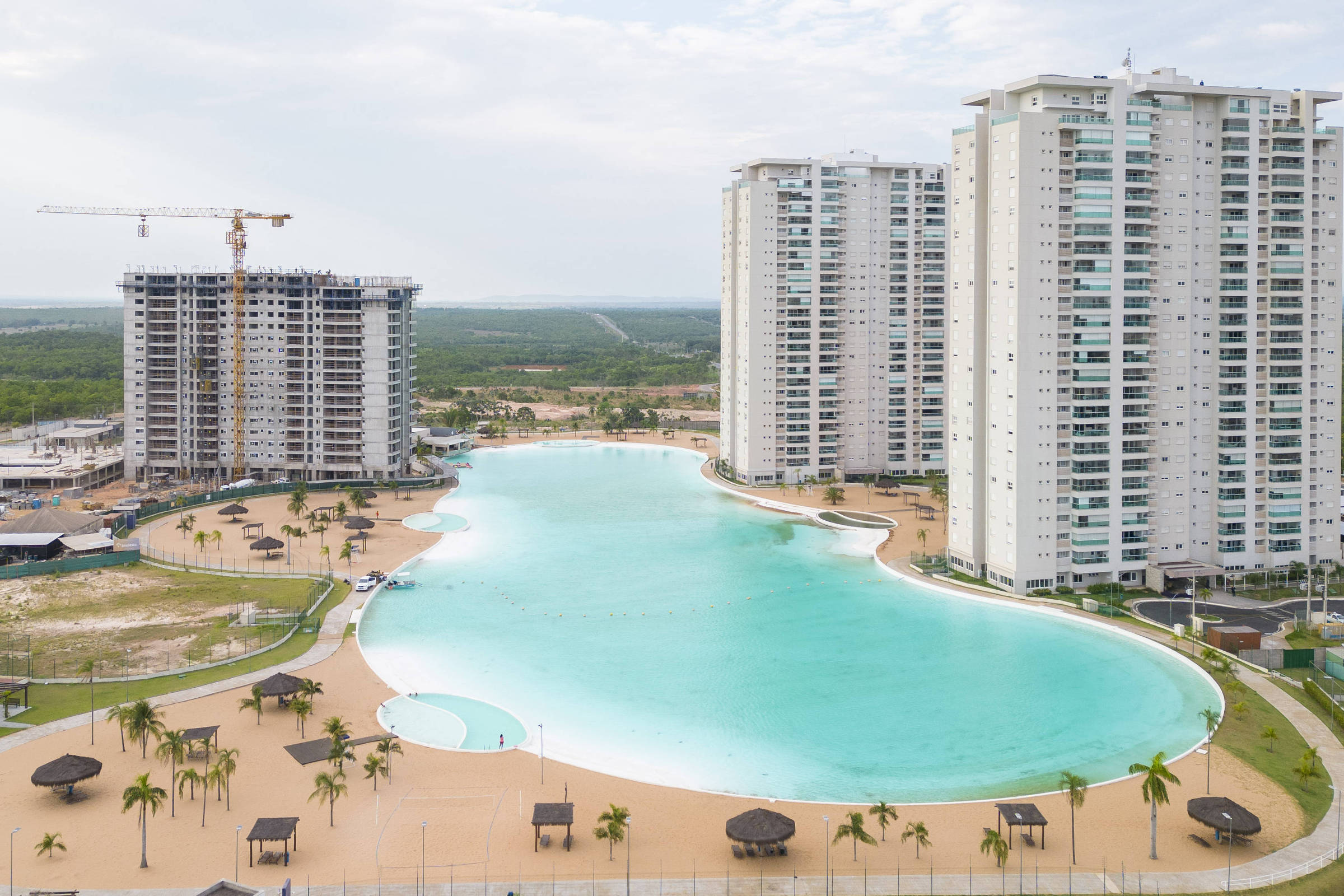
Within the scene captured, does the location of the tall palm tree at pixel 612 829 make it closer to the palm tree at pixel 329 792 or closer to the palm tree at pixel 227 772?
the palm tree at pixel 329 792

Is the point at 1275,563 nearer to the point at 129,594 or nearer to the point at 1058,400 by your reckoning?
the point at 1058,400

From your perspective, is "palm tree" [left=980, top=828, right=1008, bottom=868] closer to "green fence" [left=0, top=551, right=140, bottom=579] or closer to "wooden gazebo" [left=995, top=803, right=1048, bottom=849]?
"wooden gazebo" [left=995, top=803, right=1048, bottom=849]

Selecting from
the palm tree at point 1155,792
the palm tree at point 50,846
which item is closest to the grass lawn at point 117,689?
the palm tree at point 50,846

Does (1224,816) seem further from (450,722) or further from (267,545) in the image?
(267,545)

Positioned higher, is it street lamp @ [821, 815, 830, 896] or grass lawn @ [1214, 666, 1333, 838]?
grass lawn @ [1214, 666, 1333, 838]

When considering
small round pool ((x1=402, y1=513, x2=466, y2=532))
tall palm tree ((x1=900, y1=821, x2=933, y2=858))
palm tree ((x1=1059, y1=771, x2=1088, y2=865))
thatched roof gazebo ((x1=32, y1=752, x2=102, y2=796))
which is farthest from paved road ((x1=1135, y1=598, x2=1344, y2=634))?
small round pool ((x1=402, y1=513, x2=466, y2=532))

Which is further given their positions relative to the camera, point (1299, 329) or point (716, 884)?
point (1299, 329)

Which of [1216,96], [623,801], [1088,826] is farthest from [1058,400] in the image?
[623,801]

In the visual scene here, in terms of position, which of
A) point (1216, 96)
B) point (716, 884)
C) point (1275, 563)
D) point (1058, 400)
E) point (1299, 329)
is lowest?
point (716, 884)
